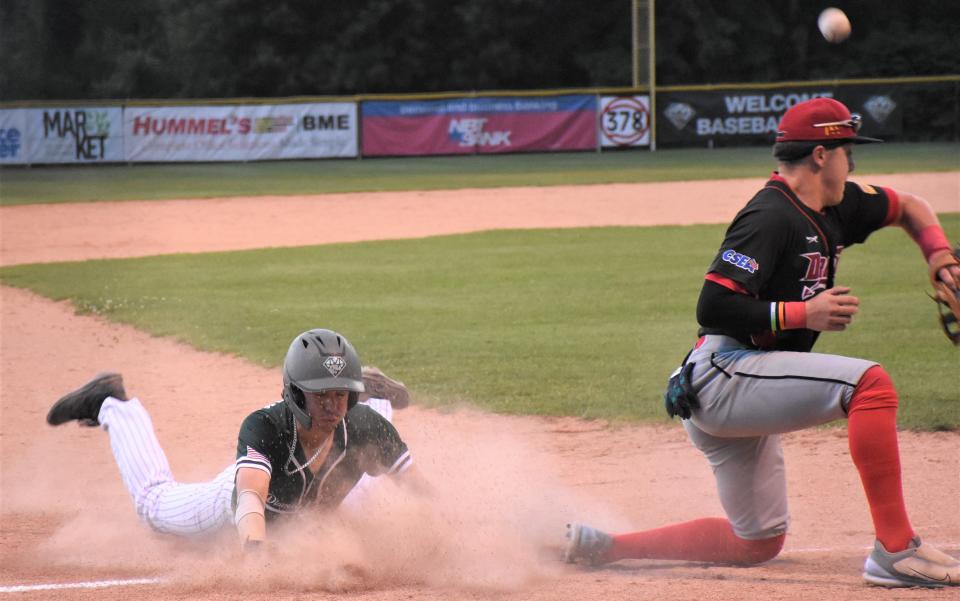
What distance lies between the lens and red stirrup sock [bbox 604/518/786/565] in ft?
13.8

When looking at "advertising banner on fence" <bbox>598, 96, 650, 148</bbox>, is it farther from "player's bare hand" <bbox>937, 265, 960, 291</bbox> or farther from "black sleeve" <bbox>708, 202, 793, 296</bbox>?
"black sleeve" <bbox>708, 202, 793, 296</bbox>

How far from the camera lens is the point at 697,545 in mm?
4273

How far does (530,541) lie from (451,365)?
394cm

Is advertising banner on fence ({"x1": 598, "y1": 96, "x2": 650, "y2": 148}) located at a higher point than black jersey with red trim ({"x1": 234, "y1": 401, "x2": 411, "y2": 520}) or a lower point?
higher

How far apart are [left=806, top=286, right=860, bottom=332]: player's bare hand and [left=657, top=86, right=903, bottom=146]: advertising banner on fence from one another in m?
28.6

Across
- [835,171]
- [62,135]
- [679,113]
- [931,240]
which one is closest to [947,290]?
[931,240]

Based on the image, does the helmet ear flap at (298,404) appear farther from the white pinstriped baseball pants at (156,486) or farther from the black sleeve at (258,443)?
the white pinstriped baseball pants at (156,486)

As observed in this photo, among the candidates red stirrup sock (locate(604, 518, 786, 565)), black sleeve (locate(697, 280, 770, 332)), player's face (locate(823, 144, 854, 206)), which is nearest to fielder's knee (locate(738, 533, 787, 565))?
red stirrup sock (locate(604, 518, 786, 565))

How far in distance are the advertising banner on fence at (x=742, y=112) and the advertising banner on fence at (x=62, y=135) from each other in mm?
14203

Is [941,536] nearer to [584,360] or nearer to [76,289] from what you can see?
[584,360]

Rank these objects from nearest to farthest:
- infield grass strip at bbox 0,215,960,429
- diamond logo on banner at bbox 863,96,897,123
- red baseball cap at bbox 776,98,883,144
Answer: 1. red baseball cap at bbox 776,98,883,144
2. infield grass strip at bbox 0,215,960,429
3. diamond logo on banner at bbox 863,96,897,123

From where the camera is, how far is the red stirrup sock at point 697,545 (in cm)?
420

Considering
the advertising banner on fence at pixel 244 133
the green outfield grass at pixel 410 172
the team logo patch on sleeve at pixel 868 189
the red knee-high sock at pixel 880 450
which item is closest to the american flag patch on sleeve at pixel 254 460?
the red knee-high sock at pixel 880 450

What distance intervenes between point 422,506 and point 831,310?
174 cm
